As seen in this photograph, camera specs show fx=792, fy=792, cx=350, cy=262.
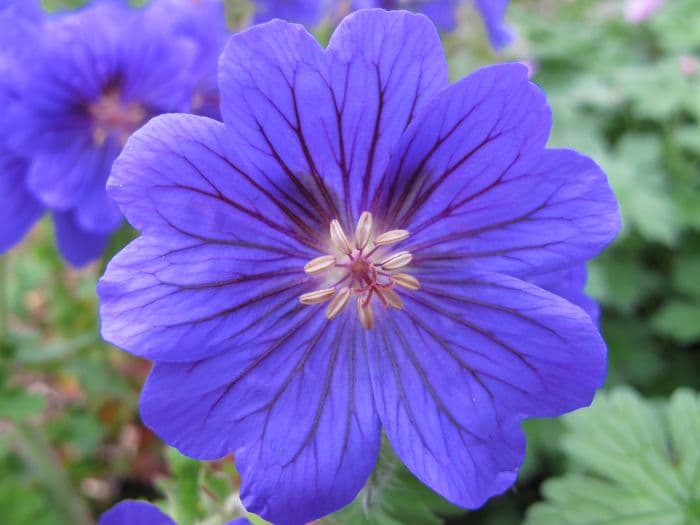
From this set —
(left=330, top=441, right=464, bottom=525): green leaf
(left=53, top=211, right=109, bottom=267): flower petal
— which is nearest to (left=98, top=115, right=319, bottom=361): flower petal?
(left=330, top=441, right=464, bottom=525): green leaf

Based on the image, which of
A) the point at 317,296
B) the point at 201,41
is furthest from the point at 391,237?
the point at 201,41

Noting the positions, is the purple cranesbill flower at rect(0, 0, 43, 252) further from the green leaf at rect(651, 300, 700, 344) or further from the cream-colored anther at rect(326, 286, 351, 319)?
the green leaf at rect(651, 300, 700, 344)

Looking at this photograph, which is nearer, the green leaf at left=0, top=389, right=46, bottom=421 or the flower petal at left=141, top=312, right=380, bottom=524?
the flower petal at left=141, top=312, right=380, bottom=524

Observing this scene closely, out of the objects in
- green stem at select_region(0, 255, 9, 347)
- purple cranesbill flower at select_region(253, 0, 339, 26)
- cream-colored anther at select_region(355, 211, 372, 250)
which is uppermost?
purple cranesbill flower at select_region(253, 0, 339, 26)

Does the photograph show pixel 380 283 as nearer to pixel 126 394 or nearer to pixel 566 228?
pixel 566 228

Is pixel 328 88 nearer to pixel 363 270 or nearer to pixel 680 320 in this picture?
pixel 363 270

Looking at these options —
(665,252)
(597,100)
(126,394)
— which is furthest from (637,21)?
(126,394)
